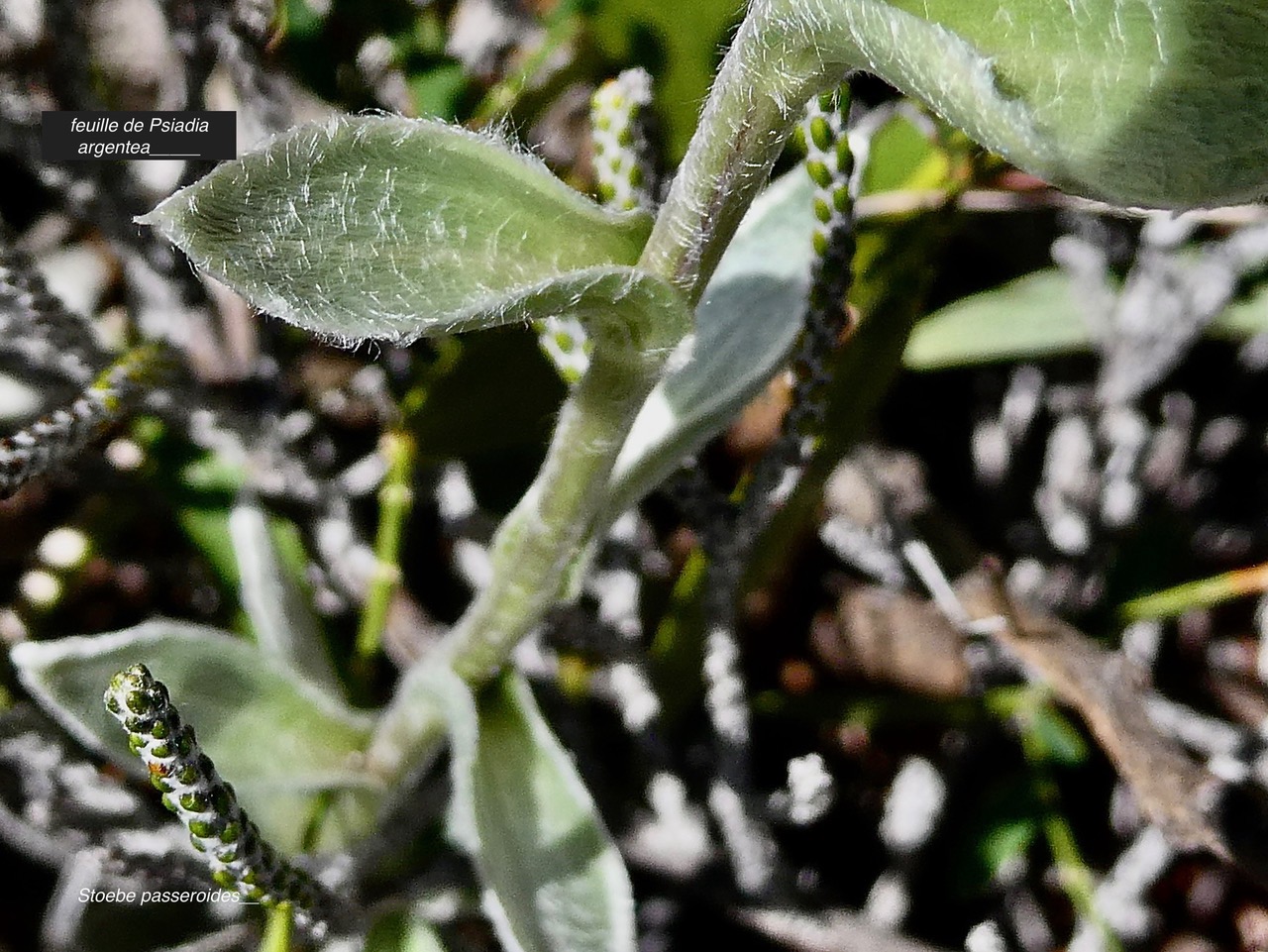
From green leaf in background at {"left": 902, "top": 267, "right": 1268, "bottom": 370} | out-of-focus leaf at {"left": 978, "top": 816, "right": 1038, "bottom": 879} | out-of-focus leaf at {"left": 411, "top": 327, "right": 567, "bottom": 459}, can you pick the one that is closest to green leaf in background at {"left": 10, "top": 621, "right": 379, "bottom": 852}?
out-of-focus leaf at {"left": 411, "top": 327, "right": 567, "bottom": 459}

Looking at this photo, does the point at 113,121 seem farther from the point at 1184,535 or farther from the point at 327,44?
the point at 1184,535

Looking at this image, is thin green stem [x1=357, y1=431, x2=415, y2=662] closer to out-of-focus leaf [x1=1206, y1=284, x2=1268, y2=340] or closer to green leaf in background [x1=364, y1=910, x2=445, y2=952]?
green leaf in background [x1=364, y1=910, x2=445, y2=952]

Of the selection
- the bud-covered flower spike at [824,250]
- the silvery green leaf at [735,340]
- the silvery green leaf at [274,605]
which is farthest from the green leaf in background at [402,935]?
the bud-covered flower spike at [824,250]

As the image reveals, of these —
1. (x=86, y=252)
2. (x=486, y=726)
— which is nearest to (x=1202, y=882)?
(x=486, y=726)

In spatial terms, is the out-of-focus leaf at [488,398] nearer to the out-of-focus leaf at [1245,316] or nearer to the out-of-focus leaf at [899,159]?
the out-of-focus leaf at [899,159]

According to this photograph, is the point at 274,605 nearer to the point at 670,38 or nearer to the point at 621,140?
the point at 621,140

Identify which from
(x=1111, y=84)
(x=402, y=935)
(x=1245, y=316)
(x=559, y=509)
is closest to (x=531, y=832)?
(x=402, y=935)
